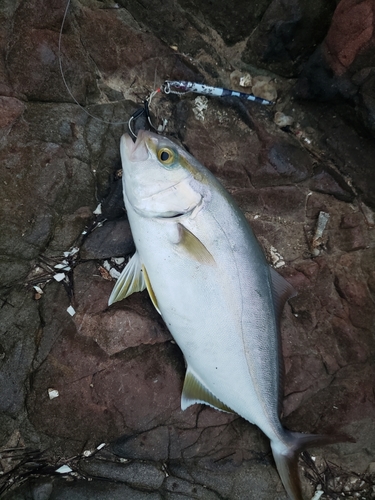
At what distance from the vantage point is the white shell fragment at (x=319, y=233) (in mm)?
3447

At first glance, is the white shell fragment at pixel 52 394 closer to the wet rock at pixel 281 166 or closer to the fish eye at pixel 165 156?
the fish eye at pixel 165 156

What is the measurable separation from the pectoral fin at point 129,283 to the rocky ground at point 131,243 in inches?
5.6

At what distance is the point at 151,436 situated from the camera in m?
3.08

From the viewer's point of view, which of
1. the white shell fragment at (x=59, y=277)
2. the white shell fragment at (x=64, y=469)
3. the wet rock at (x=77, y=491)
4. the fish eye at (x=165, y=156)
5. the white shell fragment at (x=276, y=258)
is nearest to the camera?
the fish eye at (x=165, y=156)

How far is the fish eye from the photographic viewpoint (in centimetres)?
271

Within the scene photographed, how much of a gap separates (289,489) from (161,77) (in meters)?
3.43

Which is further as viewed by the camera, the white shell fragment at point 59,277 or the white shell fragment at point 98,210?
the white shell fragment at point 98,210

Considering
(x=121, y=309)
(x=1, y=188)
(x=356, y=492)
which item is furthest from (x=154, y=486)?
(x=1, y=188)

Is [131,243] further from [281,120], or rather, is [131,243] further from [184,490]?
[184,490]

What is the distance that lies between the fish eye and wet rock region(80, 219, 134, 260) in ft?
2.25

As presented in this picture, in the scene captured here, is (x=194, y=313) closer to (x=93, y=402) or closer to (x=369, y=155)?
(x=93, y=402)

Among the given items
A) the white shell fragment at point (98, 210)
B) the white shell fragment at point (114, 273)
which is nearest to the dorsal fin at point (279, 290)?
the white shell fragment at point (114, 273)

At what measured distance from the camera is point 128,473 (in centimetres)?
301

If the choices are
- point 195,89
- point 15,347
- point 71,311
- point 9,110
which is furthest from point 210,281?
point 9,110
